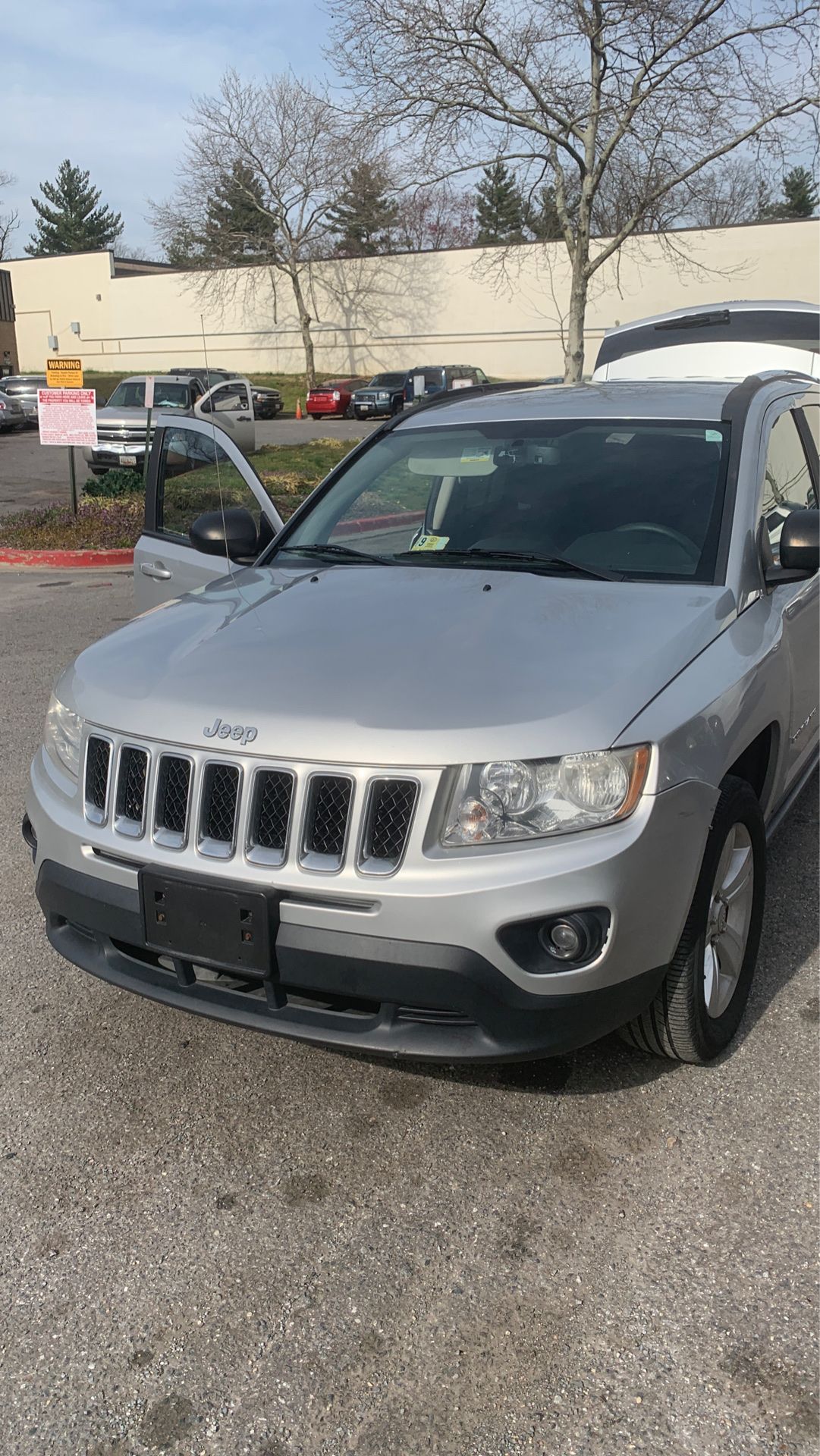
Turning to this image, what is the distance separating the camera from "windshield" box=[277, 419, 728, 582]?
11.5 feet

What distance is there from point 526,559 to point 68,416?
1132 centimetres

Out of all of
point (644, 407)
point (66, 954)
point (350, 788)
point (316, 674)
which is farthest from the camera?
point (644, 407)

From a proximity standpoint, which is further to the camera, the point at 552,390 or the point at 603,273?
the point at 603,273

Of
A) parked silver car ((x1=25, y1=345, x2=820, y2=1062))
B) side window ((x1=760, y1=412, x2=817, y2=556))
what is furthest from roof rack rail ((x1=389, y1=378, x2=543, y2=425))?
side window ((x1=760, y1=412, x2=817, y2=556))

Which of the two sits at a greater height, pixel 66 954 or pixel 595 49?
pixel 595 49

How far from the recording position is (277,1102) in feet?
10.00

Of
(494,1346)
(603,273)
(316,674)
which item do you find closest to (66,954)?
A: (316,674)

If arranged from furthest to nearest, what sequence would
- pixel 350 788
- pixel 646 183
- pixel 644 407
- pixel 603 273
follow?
pixel 603 273, pixel 646 183, pixel 644 407, pixel 350 788

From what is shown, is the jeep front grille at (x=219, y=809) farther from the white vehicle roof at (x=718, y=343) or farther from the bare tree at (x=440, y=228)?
the bare tree at (x=440, y=228)

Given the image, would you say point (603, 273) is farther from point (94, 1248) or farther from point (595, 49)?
point (94, 1248)

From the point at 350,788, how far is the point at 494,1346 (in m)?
1.16

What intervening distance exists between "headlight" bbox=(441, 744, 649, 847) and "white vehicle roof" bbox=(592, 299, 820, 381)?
4805 mm

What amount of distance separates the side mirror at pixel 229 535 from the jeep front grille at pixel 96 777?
141 centimetres

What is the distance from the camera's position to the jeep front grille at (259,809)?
8.16 feet
